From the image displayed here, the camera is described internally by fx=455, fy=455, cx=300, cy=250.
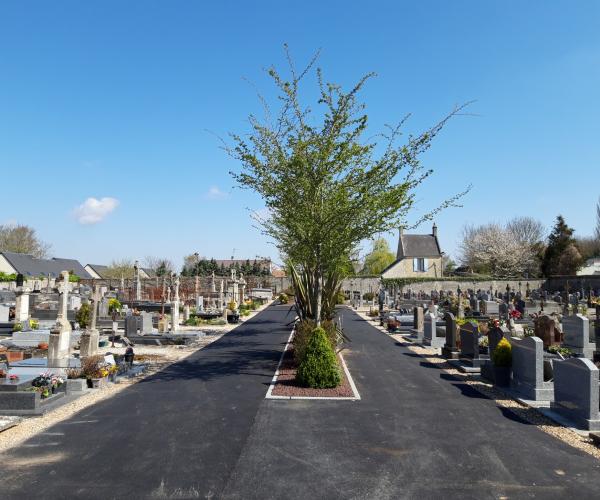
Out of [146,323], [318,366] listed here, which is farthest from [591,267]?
[318,366]

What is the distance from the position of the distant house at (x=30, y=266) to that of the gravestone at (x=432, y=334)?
52.1 meters

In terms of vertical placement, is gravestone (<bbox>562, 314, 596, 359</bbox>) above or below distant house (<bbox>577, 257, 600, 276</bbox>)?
below

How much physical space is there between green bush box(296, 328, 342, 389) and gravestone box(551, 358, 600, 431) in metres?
4.65

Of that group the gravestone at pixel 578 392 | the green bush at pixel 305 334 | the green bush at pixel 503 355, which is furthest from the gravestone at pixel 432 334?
the gravestone at pixel 578 392

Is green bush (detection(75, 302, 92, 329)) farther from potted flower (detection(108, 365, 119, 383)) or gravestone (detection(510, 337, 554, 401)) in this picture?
gravestone (detection(510, 337, 554, 401))

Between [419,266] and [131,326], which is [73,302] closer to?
[131,326]

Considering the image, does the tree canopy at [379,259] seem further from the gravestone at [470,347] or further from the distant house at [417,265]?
the gravestone at [470,347]

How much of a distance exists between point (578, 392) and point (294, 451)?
551cm

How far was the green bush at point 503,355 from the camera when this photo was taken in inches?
453

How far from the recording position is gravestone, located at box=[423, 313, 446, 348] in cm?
1886

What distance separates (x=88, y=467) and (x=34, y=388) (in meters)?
3.89

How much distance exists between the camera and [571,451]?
23.1 feet

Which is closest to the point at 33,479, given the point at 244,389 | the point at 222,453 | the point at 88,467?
the point at 88,467

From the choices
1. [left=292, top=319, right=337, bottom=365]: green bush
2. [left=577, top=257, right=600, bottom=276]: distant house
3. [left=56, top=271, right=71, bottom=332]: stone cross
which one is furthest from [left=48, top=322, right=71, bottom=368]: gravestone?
[left=577, top=257, right=600, bottom=276]: distant house
